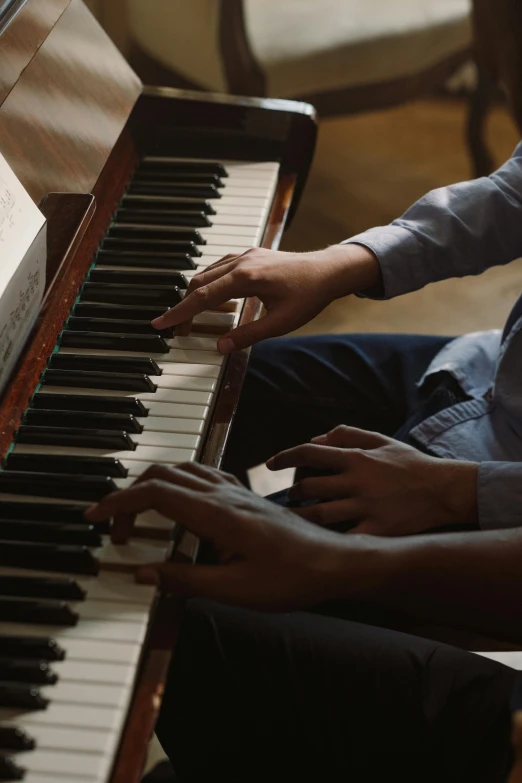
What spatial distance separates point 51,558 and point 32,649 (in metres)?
0.11

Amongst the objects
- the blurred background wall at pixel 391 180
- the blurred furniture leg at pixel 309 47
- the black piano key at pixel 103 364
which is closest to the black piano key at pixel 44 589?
the black piano key at pixel 103 364

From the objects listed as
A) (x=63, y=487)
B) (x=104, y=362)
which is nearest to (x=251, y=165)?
(x=104, y=362)

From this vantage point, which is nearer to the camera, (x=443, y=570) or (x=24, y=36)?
(x=443, y=570)

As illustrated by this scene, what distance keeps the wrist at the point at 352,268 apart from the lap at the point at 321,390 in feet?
0.53

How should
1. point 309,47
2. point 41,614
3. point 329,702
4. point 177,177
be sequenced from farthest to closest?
point 309,47, point 177,177, point 329,702, point 41,614

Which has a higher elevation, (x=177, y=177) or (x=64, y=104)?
(x=64, y=104)

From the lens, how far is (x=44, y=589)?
2.97ft

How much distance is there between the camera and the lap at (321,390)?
1455 mm

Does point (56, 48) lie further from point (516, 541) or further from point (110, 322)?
point (516, 541)

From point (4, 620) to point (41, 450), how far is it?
238mm

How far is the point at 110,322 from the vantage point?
1.25 m

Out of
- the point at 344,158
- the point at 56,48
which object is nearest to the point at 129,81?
the point at 56,48

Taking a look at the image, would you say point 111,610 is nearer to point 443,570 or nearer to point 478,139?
point 443,570

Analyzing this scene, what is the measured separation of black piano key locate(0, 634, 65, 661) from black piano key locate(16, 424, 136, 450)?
27 cm
